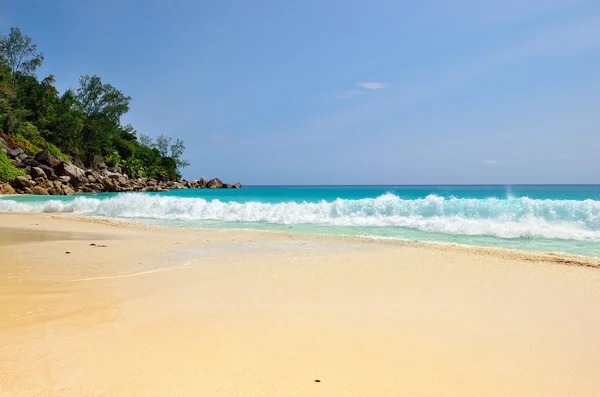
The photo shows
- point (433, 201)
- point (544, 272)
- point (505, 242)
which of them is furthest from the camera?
point (433, 201)

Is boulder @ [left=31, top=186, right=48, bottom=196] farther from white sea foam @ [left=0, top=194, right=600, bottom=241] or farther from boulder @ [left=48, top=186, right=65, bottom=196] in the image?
white sea foam @ [left=0, top=194, right=600, bottom=241]

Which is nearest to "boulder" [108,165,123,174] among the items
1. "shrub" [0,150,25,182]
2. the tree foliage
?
the tree foliage

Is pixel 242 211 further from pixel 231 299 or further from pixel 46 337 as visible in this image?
pixel 46 337

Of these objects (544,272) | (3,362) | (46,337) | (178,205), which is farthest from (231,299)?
(178,205)

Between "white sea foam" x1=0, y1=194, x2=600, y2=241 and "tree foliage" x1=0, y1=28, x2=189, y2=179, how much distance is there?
3087cm

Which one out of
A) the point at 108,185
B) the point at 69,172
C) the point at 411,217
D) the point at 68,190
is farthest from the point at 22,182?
the point at 411,217

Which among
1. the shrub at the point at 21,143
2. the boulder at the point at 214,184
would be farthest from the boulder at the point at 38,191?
the boulder at the point at 214,184

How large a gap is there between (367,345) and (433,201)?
16.0 m

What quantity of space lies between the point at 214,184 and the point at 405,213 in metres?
68.2

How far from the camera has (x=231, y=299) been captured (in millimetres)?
4406

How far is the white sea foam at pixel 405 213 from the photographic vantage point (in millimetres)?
13227

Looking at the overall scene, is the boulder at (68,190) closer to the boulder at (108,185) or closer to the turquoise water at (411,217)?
the boulder at (108,185)

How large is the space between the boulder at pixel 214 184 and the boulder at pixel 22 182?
4583 centimetres

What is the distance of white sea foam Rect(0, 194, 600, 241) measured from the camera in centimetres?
1323
